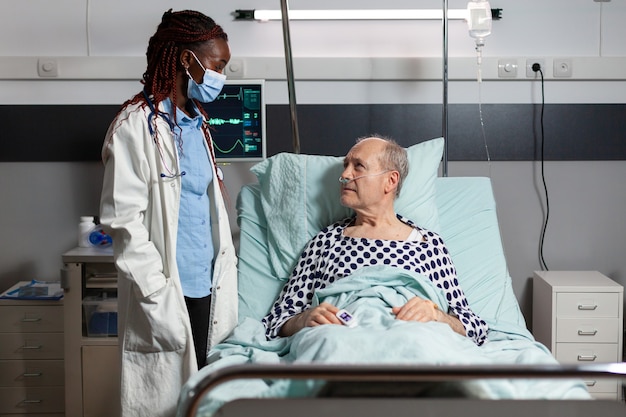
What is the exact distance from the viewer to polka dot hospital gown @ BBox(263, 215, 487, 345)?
2375mm

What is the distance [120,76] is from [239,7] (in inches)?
22.3

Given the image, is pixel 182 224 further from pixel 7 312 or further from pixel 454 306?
pixel 7 312

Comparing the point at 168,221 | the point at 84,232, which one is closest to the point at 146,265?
the point at 168,221

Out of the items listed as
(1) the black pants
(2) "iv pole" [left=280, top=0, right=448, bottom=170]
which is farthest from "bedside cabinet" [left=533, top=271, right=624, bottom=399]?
(1) the black pants

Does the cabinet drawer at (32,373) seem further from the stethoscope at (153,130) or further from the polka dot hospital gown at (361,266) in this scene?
the stethoscope at (153,130)

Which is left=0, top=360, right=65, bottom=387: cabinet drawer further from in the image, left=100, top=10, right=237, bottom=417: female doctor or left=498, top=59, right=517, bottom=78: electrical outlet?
left=498, top=59, right=517, bottom=78: electrical outlet

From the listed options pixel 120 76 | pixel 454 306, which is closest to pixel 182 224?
pixel 454 306

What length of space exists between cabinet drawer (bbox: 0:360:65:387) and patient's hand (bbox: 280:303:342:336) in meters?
1.30

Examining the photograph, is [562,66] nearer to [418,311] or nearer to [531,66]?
[531,66]

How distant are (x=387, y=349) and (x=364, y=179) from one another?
0.81 meters

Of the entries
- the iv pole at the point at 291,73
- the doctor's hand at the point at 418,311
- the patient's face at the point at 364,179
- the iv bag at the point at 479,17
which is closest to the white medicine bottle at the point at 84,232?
the iv pole at the point at 291,73

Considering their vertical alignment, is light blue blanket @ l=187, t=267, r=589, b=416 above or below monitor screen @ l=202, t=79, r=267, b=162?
below

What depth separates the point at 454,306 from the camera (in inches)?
92.0

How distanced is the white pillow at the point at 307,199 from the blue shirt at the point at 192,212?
0.32 m
